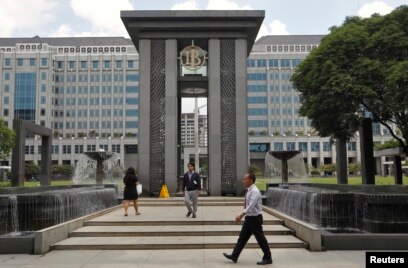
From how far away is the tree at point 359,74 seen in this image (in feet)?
76.0

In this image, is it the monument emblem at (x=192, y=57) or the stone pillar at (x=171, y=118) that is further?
the monument emblem at (x=192, y=57)

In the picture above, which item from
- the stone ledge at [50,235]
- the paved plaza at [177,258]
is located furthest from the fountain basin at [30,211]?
the paved plaza at [177,258]

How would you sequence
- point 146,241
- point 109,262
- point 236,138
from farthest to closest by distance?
point 236,138
point 146,241
point 109,262

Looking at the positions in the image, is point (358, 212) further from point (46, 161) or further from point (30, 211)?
point (46, 161)

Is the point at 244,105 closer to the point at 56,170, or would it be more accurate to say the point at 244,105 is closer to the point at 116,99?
the point at 56,170

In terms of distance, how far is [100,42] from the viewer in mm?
105812

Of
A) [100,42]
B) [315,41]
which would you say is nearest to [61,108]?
[100,42]

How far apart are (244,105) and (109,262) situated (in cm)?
1617

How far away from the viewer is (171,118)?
2353cm

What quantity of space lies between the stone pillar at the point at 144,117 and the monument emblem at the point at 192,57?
7.09ft

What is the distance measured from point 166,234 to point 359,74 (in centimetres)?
1706

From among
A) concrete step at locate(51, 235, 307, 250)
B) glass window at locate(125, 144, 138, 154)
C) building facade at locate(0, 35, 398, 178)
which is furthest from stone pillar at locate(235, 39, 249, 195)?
glass window at locate(125, 144, 138, 154)

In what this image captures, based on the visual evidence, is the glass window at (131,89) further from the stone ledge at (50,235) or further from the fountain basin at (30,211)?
the stone ledge at (50,235)

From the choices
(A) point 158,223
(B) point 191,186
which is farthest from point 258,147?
(A) point 158,223
